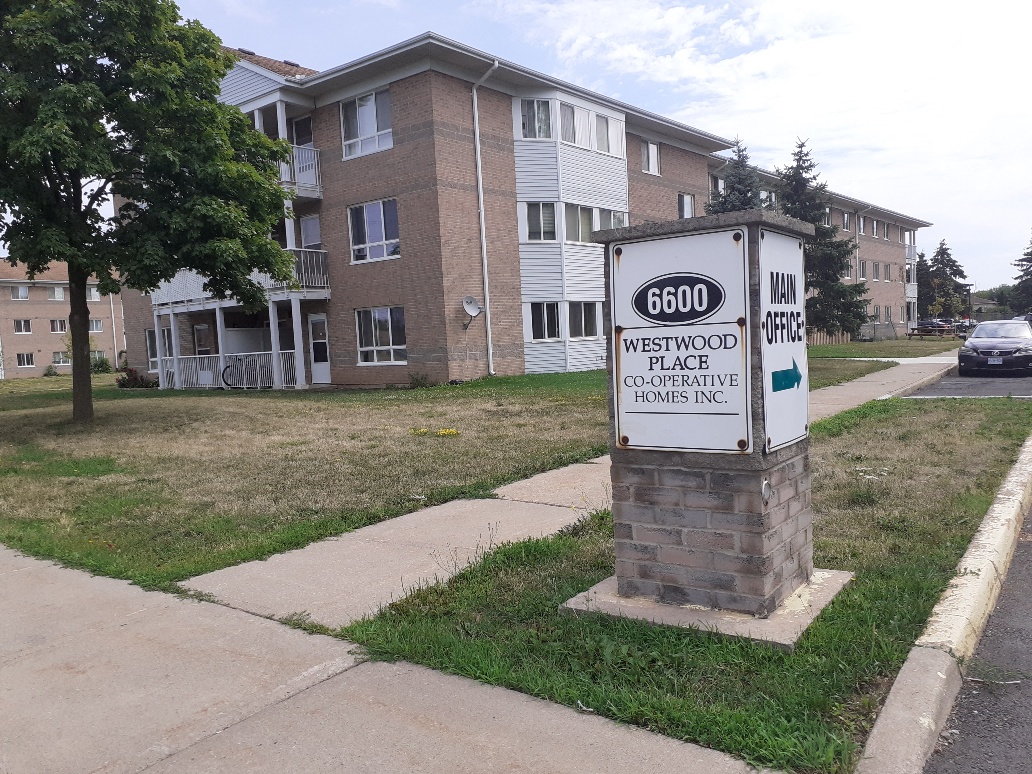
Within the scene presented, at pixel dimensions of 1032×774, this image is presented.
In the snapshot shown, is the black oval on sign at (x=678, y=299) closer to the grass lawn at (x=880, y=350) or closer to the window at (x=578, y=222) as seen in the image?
the window at (x=578, y=222)

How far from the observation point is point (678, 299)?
3861 mm

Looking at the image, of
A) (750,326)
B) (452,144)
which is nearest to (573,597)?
(750,326)

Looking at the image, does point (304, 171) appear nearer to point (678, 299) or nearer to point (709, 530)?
point (678, 299)

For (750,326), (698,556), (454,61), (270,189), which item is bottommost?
(698,556)

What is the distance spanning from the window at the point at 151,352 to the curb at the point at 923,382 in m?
27.6

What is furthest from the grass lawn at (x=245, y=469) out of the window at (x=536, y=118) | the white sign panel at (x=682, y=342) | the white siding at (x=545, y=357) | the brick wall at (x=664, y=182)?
the brick wall at (x=664, y=182)

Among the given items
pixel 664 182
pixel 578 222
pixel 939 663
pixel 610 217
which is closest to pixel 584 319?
pixel 578 222

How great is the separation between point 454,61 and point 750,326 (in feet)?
66.4

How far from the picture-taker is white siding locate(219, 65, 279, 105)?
23859 mm

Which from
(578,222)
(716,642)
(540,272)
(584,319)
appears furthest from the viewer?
(584,319)

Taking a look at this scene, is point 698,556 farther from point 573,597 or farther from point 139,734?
point 139,734

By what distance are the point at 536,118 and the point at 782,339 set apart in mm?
22353

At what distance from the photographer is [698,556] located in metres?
3.86

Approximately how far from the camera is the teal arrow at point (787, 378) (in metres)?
3.86
